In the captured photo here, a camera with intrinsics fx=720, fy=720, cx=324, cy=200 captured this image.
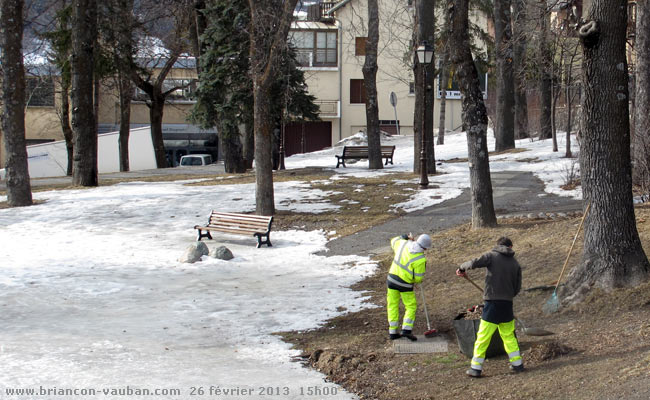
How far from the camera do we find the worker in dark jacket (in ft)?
24.1

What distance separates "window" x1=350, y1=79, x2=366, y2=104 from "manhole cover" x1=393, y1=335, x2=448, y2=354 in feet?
136

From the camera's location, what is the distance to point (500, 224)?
1480 centimetres

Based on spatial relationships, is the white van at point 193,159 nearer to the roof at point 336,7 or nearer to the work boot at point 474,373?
the roof at point 336,7

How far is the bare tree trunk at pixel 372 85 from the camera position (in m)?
23.9

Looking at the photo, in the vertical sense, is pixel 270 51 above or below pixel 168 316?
above

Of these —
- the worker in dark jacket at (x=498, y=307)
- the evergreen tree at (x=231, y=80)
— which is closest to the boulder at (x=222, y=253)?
the worker in dark jacket at (x=498, y=307)

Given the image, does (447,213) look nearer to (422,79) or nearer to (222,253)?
(222,253)

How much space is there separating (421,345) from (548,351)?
1606mm

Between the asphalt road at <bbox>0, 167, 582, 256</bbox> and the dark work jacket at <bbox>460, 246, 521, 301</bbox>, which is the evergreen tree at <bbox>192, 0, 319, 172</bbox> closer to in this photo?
the asphalt road at <bbox>0, 167, 582, 256</bbox>

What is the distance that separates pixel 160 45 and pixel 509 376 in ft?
104

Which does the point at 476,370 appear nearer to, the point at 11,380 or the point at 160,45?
the point at 11,380

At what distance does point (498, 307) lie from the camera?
7414mm

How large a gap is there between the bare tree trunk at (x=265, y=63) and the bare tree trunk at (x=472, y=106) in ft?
13.9

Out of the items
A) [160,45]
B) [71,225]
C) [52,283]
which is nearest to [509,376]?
[52,283]
